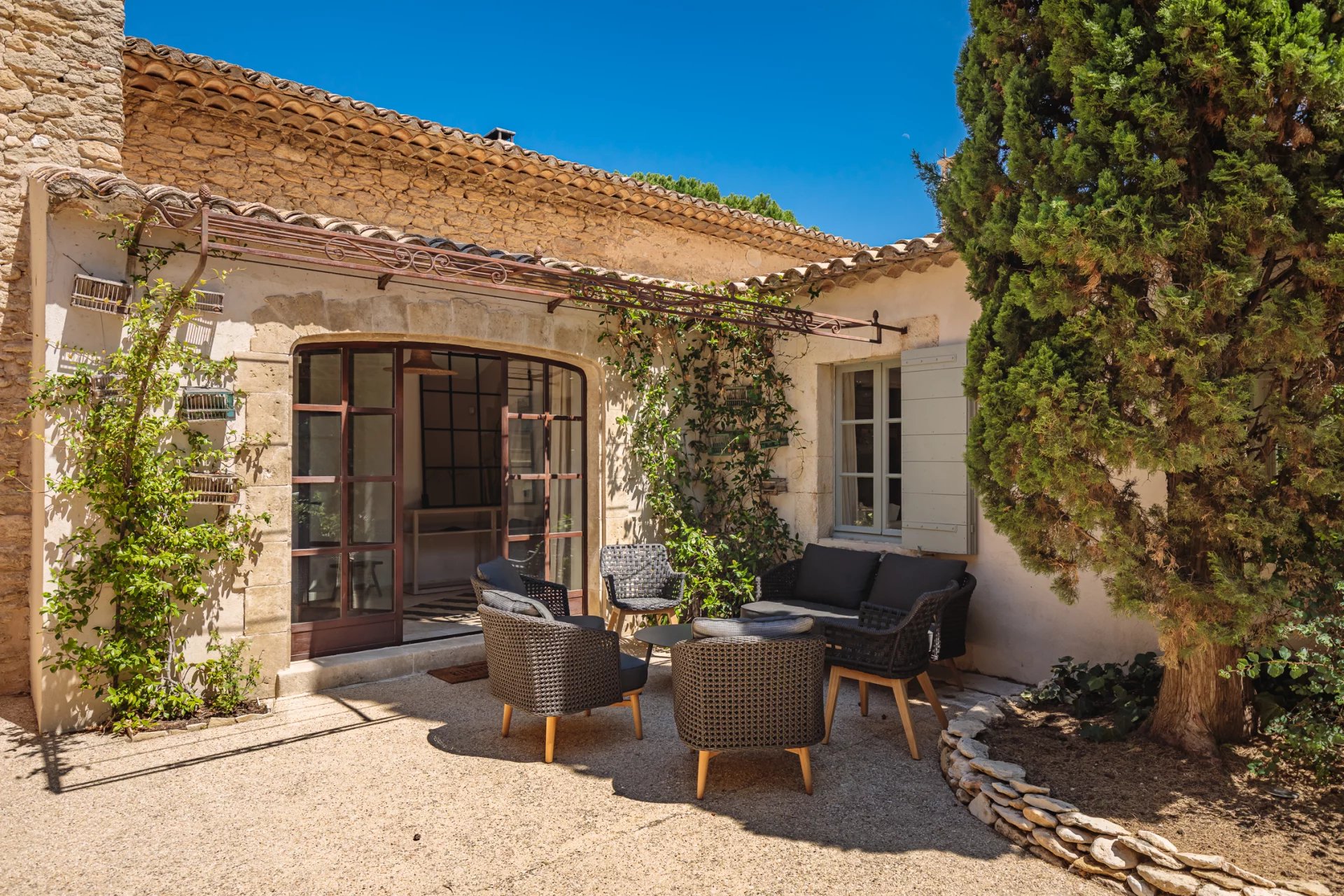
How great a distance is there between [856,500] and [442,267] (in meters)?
3.77

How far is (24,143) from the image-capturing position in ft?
16.7

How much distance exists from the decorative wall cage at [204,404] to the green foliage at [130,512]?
6 cm

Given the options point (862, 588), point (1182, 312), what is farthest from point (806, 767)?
point (1182, 312)

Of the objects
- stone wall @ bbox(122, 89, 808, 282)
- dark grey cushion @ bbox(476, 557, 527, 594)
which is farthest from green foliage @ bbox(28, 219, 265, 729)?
stone wall @ bbox(122, 89, 808, 282)

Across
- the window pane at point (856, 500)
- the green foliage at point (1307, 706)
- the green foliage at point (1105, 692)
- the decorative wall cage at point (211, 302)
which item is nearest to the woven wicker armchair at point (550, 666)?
the green foliage at point (1105, 692)

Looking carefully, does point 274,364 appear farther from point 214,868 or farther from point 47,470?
point 214,868

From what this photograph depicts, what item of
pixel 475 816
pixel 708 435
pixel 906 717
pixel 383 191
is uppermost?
pixel 383 191

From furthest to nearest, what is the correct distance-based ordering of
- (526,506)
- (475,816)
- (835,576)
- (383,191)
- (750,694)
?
(383,191), (526,506), (835,576), (750,694), (475,816)

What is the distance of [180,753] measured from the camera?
409 centimetres

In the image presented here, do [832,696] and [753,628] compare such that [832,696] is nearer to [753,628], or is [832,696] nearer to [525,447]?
[753,628]

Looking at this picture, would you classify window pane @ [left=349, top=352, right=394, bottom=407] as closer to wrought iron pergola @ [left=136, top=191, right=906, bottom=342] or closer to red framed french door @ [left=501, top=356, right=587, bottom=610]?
wrought iron pergola @ [left=136, top=191, right=906, bottom=342]

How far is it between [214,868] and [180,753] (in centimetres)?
136

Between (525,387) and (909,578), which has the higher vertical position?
(525,387)

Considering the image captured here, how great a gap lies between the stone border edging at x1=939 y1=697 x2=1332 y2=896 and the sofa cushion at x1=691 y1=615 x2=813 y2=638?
2.91ft
